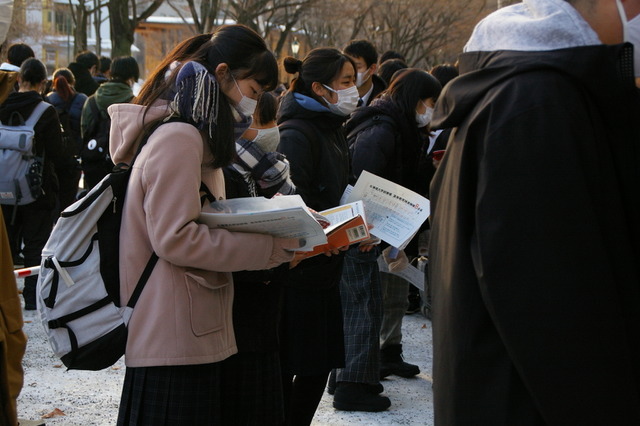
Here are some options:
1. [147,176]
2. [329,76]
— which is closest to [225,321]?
[147,176]

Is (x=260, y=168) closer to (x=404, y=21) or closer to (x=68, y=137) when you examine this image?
(x=68, y=137)

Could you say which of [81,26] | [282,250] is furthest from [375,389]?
[81,26]

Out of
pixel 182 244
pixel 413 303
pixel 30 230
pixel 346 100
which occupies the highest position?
pixel 346 100

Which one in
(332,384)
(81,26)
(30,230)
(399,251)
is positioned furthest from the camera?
(81,26)

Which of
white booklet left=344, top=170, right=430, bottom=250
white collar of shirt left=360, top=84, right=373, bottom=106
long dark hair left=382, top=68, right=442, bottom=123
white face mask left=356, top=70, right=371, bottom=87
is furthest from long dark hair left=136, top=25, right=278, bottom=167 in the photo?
white face mask left=356, top=70, right=371, bottom=87

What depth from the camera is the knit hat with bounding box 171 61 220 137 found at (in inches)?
106

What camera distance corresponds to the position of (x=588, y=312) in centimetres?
161

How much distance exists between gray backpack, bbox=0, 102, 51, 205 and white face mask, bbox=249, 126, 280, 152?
346 centimetres

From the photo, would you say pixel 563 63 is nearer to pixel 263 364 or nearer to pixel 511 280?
pixel 511 280

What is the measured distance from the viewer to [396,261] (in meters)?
4.98

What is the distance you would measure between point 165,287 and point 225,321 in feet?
0.86

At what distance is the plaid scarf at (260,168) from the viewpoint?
339 cm

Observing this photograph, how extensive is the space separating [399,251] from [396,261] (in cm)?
10

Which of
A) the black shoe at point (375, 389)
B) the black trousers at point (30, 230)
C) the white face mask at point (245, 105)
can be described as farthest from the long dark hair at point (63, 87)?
the white face mask at point (245, 105)
